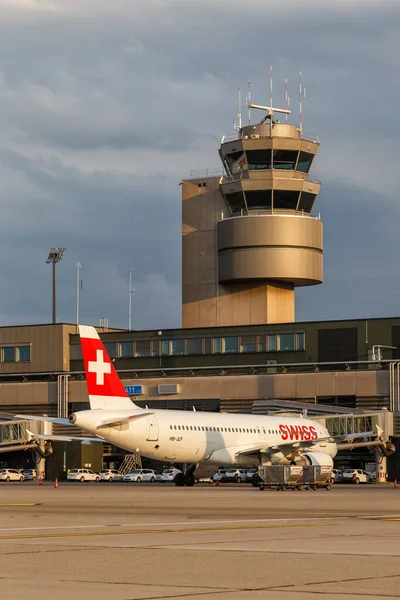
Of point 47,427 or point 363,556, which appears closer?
point 363,556

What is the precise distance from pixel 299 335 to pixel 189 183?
29269 mm

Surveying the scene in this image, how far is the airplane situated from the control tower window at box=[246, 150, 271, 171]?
4120cm

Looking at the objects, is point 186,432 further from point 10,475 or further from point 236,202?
point 236,202

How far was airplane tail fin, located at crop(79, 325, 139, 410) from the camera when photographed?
216ft

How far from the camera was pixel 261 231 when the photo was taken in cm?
11294

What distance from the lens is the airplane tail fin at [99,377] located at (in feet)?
216

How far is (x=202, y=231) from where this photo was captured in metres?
123

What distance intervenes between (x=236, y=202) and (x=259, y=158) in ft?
18.0

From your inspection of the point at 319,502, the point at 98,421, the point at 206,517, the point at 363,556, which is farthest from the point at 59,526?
the point at 98,421

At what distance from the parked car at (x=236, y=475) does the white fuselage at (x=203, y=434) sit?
43.9ft

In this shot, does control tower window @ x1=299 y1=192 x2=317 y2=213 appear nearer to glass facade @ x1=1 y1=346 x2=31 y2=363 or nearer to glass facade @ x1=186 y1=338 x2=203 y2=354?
glass facade @ x1=186 y1=338 x2=203 y2=354

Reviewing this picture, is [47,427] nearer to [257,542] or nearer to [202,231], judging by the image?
[202,231]

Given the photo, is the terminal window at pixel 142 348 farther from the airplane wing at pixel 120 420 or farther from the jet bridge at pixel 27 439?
the airplane wing at pixel 120 420

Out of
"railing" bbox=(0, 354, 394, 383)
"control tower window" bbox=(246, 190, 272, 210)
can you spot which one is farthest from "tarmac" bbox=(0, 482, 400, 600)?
"control tower window" bbox=(246, 190, 272, 210)
